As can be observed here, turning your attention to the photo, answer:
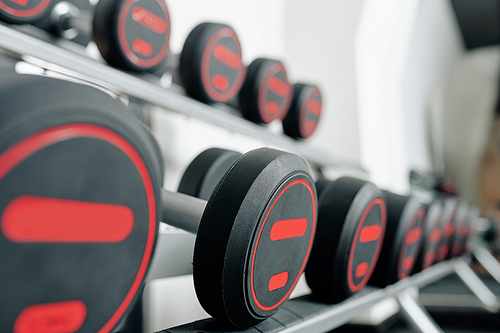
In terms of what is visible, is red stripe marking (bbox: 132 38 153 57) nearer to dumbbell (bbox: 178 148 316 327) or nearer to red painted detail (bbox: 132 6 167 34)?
red painted detail (bbox: 132 6 167 34)

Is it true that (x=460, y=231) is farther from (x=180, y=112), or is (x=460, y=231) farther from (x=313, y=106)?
(x=180, y=112)

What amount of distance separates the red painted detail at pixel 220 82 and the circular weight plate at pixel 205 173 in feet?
0.67

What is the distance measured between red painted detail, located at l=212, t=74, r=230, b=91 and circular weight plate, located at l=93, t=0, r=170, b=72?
0.15m

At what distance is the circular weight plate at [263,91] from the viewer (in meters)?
1.12

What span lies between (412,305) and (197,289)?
810 mm

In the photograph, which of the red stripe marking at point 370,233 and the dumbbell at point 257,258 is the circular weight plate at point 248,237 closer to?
the dumbbell at point 257,258

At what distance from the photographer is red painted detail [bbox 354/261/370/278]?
0.71 meters

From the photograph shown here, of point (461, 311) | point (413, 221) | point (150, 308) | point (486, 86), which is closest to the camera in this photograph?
point (413, 221)

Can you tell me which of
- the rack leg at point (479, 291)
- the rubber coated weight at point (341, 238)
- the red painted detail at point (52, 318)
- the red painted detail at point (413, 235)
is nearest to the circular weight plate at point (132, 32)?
the rubber coated weight at point (341, 238)

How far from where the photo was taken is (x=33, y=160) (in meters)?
0.25

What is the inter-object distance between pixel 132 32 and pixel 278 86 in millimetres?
531

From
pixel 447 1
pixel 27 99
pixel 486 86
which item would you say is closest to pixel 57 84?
pixel 27 99

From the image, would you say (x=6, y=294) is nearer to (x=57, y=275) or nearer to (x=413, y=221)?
(x=57, y=275)

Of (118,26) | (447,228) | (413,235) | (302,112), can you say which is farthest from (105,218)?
(447,228)
